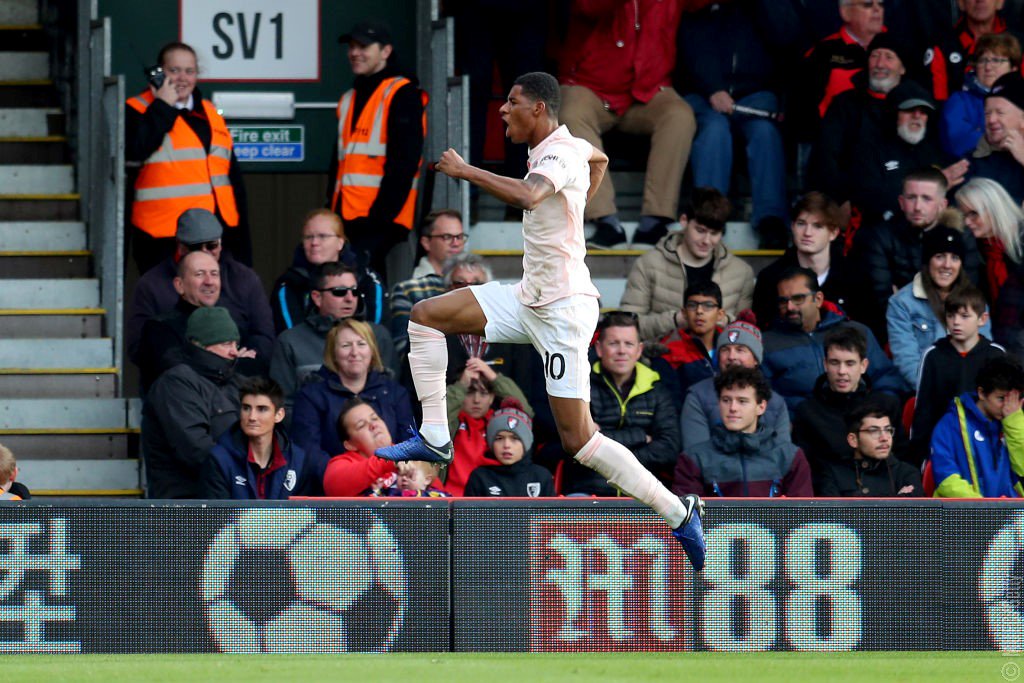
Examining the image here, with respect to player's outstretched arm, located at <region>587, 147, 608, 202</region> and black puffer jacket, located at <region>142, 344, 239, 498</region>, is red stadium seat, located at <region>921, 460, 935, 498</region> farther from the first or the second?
black puffer jacket, located at <region>142, 344, 239, 498</region>

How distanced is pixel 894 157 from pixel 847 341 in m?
2.03

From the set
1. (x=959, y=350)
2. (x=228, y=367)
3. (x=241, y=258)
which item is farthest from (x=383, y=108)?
(x=959, y=350)

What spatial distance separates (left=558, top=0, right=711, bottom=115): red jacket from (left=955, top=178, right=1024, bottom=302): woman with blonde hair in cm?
206

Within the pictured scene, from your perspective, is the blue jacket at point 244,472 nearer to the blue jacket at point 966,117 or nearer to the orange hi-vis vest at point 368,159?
the orange hi-vis vest at point 368,159

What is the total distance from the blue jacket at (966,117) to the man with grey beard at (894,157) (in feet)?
0.57

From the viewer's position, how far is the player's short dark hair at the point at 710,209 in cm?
1050

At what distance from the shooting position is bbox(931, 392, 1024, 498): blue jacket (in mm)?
9383

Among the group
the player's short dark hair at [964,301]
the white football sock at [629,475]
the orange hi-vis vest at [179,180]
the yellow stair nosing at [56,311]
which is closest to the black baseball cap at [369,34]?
the orange hi-vis vest at [179,180]

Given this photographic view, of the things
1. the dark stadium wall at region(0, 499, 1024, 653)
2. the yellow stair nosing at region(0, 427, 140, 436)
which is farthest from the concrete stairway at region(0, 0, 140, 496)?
the dark stadium wall at region(0, 499, 1024, 653)

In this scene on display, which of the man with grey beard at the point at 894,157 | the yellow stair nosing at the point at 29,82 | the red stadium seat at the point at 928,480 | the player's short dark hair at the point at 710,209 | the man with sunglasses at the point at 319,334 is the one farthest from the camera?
the yellow stair nosing at the point at 29,82

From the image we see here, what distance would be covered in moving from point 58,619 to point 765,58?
246 inches

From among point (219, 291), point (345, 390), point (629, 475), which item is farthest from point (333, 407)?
point (629, 475)

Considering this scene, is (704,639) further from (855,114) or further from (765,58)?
(765,58)

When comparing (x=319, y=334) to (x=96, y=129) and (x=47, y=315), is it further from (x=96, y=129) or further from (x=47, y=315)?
(x=96, y=129)
